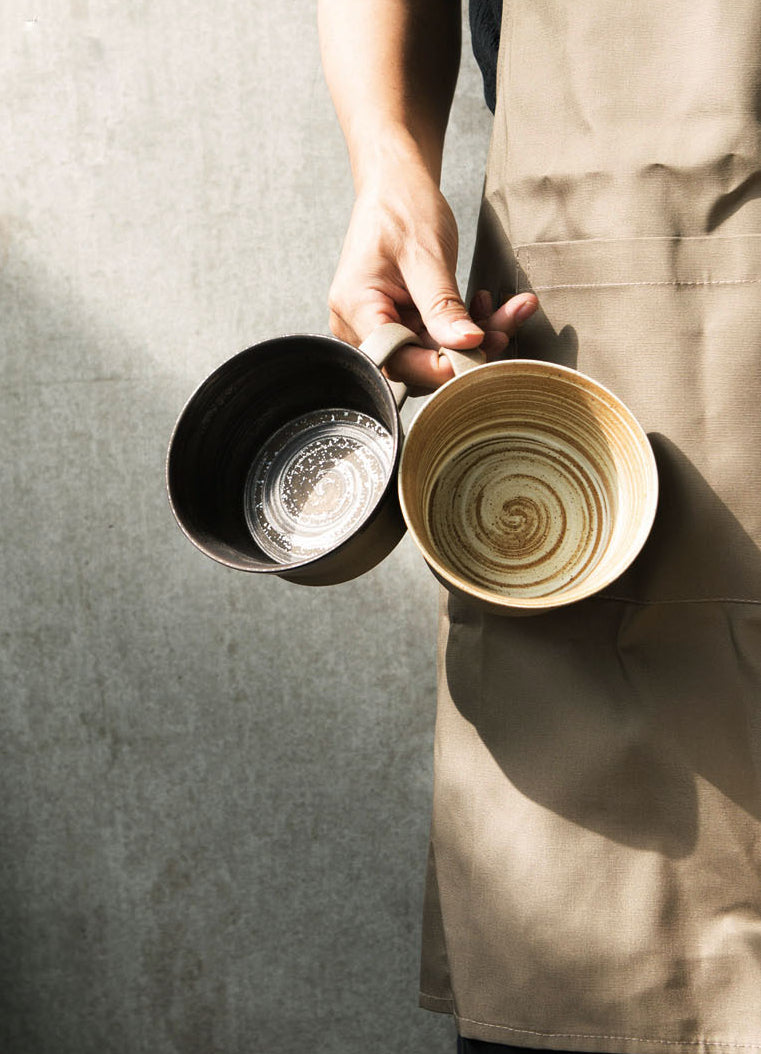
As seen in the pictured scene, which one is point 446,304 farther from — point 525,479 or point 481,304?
point 525,479

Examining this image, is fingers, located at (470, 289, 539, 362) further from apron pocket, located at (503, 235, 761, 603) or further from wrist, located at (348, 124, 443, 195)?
wrist, located at (348, 124, 443, 195)

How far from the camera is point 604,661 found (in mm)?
641

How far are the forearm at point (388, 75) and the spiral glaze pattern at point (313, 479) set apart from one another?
9.1 inches

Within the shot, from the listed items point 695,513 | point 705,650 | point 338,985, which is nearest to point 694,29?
point 695,513

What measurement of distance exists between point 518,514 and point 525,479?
0.03 metres

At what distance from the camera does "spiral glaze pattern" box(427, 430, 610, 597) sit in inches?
25.5

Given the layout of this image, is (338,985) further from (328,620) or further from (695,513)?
(695,513)

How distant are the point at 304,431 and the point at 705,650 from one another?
372 mm

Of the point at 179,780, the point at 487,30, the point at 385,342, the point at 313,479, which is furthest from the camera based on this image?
the point at 179,780

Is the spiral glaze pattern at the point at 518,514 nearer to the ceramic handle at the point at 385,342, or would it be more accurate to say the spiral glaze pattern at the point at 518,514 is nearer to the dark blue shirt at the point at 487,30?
the ceramic handle at the point at 385,342

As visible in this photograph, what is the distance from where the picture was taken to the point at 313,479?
0.71m

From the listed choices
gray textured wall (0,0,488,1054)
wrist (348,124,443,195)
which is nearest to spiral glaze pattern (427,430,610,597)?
wrist (348,124,443,195)

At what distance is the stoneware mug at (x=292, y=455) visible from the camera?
60 cm

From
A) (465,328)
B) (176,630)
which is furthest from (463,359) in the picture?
(176,630)
